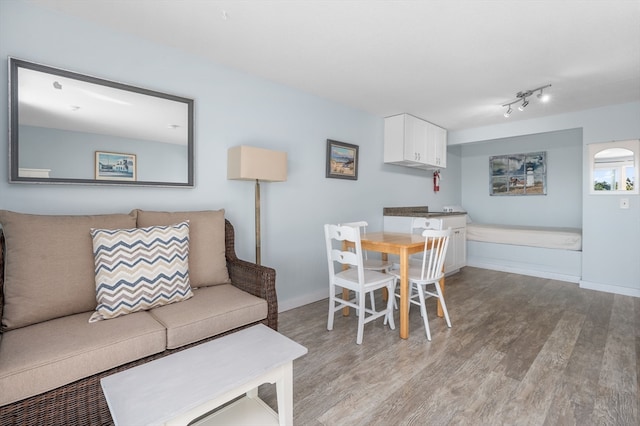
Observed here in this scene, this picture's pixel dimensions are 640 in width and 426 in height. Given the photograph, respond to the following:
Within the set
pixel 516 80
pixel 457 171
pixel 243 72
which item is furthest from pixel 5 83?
pixel 457 171

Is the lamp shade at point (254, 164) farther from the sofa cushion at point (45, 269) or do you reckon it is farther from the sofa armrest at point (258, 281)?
the sofa cushion at point (45, 269)

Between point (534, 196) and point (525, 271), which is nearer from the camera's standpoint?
point (525, 271)

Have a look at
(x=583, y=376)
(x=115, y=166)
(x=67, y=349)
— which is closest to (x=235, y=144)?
(x=115, y=166)

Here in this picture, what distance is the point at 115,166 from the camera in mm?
2059

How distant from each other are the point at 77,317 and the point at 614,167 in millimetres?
5409

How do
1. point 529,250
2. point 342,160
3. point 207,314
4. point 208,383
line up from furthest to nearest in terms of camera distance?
point 529,250, point 342,160, point 207,314, point 208,383

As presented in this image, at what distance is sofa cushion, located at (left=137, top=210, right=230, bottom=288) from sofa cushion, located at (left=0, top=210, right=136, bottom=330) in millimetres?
378

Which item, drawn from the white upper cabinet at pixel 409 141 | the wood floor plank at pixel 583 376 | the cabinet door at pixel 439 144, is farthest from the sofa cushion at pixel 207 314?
the cabinet door at pixel 439 144

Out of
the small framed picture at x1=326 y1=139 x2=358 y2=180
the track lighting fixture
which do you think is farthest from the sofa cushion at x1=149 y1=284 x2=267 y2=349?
the track lighting fixture

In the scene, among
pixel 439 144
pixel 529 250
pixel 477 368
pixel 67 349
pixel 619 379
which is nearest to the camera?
pixel 67 349

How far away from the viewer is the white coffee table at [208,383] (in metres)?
0.97

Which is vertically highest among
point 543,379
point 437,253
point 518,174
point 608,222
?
point 518,174

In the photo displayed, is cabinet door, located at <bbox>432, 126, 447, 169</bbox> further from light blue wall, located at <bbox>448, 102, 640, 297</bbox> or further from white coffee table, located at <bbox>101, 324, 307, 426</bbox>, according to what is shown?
white coffee table, located at <bbox>101, 324, 307, 426</bbox>

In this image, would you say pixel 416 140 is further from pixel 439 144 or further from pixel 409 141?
pixel 439 144
